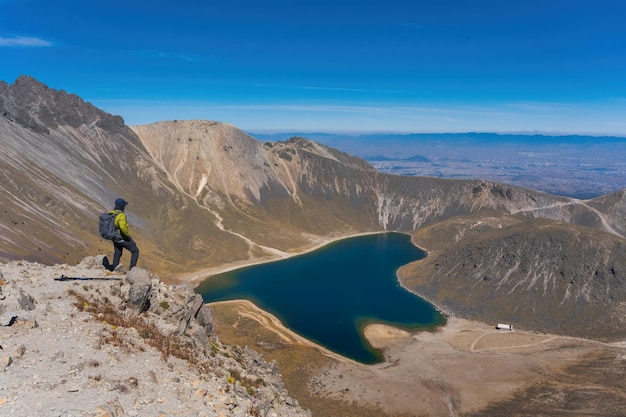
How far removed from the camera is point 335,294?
116m

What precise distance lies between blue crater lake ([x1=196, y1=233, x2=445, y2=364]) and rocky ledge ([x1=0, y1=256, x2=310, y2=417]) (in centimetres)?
5862

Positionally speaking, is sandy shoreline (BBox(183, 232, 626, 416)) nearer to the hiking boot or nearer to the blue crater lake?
the blue crater lake

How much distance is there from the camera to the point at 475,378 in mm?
68062

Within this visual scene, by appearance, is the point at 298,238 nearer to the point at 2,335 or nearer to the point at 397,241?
the point at 397,241

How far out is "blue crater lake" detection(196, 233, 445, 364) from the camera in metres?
90.4

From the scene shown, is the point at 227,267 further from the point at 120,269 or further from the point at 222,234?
the point at 120,269

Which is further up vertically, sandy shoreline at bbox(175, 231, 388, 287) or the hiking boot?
the hiking boot

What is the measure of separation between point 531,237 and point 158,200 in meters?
151

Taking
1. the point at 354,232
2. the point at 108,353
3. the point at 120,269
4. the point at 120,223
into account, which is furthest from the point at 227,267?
the point at 108,353

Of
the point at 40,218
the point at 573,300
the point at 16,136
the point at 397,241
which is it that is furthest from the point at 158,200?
the point at 573,300

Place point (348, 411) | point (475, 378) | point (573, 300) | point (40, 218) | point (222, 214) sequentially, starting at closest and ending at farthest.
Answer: point (348, 411) < point (475, 378) < point (573, 300) < point (40, 218) < point (222, 214)

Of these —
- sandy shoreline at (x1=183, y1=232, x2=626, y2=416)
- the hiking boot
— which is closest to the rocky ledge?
the hiking boot

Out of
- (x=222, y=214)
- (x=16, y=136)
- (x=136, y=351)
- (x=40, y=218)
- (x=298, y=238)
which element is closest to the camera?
(x=136, y=351)

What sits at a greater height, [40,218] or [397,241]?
[40,218]
